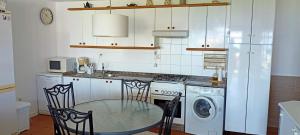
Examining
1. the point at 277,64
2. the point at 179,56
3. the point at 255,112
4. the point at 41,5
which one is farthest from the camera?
the point at 41,5

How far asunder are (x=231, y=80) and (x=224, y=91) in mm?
215

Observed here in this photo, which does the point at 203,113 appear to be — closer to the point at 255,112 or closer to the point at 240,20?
the point at 255,112

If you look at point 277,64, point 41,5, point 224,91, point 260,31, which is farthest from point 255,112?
point 41,5

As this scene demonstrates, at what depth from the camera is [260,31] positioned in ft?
11.6

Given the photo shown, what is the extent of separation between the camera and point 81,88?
4543mm

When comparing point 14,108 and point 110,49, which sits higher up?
point 110,49

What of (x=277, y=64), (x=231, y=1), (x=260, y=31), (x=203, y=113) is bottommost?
(x=203, y=113)

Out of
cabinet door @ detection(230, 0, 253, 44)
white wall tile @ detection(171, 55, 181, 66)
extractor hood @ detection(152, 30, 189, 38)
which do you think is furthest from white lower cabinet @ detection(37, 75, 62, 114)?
cabinet door @ detection(230, 0, 253, 44)

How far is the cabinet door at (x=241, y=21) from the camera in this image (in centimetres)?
357

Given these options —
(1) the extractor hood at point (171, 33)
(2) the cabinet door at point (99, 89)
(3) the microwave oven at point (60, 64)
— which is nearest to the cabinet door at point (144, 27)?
(1) the extractor hood at point (171, 33)

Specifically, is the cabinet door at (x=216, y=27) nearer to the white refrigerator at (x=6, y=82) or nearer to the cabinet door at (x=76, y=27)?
the cabinet door at (x=76, y=27)

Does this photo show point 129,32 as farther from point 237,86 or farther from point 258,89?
point 258,89

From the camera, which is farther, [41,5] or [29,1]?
[41,5]

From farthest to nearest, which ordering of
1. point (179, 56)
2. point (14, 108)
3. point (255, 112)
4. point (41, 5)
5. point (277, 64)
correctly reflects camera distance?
point (41, 5)
point (179, 56)
point (277, 64)
point (255, 112)
point (14, 108)
